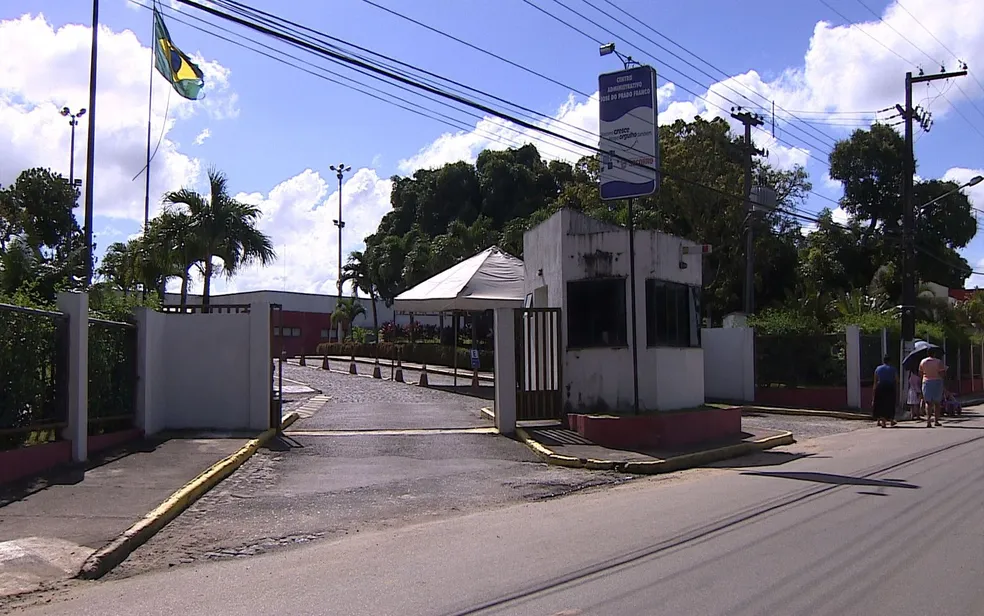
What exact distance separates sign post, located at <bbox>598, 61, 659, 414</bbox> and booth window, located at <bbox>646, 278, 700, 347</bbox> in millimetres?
913

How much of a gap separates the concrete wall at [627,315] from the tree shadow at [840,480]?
3.53m

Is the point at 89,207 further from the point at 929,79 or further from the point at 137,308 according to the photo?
the point at 929,79

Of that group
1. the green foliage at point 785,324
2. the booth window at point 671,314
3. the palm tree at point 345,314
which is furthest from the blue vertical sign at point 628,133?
the palm tree at point 345,314

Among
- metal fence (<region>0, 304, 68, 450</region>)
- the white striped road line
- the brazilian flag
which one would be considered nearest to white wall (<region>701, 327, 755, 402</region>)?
the white striped road line

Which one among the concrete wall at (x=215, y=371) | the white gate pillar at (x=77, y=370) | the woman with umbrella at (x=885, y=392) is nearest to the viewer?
the white gate pillar at (x=77, y=370)

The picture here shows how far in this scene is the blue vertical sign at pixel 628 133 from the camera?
1472cm

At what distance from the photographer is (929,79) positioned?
29.1 m

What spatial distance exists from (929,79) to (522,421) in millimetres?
21229

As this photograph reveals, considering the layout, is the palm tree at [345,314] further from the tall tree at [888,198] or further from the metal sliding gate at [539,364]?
the metal sliding gate at [539,364]

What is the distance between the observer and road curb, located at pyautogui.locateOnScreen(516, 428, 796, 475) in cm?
1312

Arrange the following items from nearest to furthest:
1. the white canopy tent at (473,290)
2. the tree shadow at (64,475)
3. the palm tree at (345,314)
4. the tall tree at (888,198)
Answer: the tree shadow at (64,475) < the white canopy tent at (473,290) < the tall tree at (888,198) < the palm tree at (345,314)

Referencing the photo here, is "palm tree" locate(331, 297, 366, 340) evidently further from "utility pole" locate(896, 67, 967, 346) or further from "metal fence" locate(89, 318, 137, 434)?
"metal fence" locate(89, 318, 137, 434)

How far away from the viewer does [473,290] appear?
2328 centimetres

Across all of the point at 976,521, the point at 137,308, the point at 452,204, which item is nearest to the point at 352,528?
the point at 976,521
